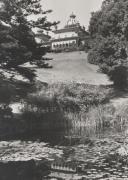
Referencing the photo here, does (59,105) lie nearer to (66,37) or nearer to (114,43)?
(114,43)

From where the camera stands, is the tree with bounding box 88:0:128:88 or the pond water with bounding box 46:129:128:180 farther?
the tree with bounding box 88:0:128:88

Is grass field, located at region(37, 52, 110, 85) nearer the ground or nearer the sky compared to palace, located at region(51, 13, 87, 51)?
nearer the ground

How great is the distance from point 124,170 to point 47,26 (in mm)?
18582

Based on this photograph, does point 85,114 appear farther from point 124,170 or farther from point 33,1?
point 124,170

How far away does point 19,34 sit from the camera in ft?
104

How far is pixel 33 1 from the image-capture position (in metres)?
32.2

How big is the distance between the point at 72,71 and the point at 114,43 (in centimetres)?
1235

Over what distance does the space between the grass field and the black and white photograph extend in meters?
0.25

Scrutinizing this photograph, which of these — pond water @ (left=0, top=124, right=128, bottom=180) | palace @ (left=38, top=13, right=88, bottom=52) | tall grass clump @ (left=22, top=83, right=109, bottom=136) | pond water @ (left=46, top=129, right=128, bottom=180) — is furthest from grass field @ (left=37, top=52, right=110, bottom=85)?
pond water @ (left=46, top=129, right=128, bottom=180)

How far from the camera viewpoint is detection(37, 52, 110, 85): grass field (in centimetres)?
5081

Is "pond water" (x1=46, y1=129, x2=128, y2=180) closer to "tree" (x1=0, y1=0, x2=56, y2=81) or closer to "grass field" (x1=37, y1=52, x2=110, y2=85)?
"tree" (x1=0, y1=0, x2=56, y2=81)

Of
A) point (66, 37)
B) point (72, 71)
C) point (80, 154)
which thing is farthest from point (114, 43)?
point (66, 37)

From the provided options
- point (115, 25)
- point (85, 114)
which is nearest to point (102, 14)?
point (115, 25)

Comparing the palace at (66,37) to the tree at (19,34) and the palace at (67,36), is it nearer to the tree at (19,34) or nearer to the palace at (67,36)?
the palace at (67,36)
